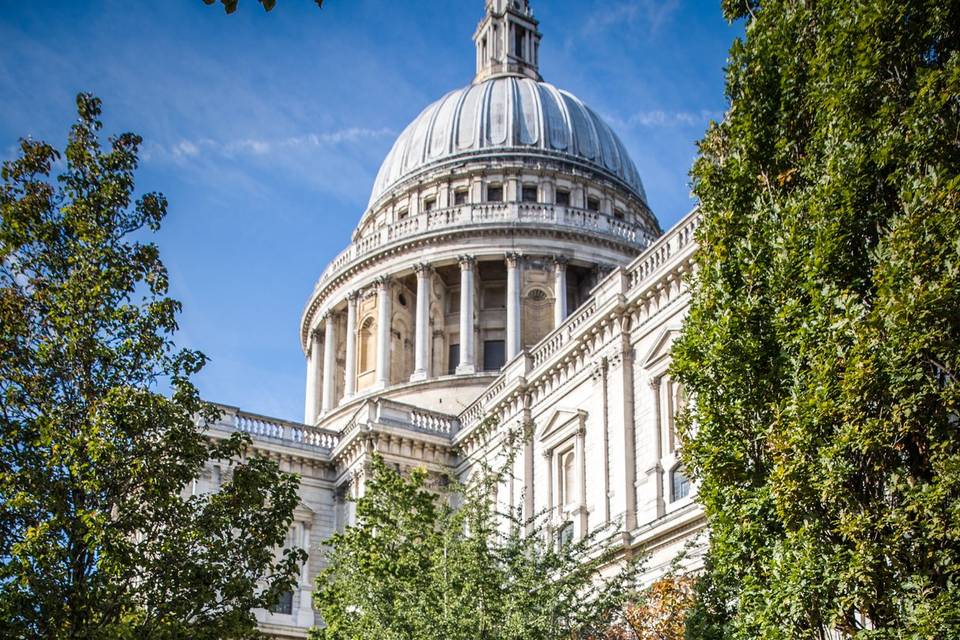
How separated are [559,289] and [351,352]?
9.62 meters

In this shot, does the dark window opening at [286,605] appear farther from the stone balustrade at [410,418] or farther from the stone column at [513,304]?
the stone column at [513,304]

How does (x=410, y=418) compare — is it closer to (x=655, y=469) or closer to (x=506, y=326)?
(x=506, y=326)

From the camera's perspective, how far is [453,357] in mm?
52656

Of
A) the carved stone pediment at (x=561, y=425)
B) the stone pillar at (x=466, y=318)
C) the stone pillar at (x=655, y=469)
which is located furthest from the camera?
the stone pillar at (x=466, y=318)

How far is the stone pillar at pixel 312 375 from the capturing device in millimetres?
57281

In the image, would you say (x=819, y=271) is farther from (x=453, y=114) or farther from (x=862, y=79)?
(x=453, y=114)

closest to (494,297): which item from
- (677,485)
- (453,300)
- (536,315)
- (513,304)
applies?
(453,300)

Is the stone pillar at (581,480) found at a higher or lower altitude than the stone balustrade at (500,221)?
lower

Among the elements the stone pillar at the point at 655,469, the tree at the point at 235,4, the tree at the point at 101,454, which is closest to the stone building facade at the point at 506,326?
the stone pillar at the point at 655,469

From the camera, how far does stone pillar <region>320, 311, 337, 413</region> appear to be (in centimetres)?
5581

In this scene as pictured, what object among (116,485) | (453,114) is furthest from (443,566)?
(453,114)

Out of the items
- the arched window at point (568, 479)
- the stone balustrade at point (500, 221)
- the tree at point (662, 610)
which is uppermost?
the stone balustrade at point (500, 221)

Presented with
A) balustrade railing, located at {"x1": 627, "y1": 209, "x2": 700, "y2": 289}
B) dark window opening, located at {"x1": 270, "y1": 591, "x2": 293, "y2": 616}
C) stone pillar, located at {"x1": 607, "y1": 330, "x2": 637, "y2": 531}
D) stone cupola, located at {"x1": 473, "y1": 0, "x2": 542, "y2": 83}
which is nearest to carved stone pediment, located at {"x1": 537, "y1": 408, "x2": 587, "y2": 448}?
stone pillar, located at {"x1": 607, "y1": 330, "x2": 637, "y2": 531}

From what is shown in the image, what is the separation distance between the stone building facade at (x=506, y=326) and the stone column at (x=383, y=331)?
0.26 feet
